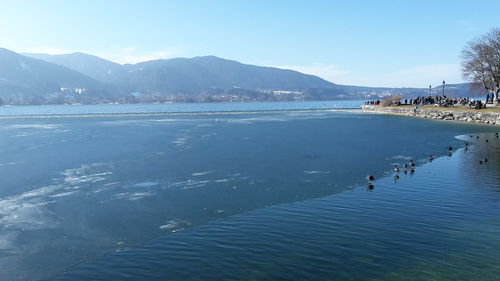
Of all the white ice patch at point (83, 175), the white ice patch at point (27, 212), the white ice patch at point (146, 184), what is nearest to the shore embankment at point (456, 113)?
the white ice patch at point (146, 184)

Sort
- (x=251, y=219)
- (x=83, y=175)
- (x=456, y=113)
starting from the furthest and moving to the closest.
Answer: (x=456, y=113)
(x=83, y=175)
(x=251, y=219)

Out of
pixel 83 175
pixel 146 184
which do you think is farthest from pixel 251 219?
pixel 83 175

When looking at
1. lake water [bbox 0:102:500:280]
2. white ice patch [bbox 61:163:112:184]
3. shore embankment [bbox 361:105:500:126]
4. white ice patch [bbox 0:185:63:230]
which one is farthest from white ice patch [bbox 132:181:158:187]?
shore embankment [bbox 361:105:500:126]

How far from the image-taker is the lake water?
32.6 feet

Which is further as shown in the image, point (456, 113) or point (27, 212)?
point (456, 113)

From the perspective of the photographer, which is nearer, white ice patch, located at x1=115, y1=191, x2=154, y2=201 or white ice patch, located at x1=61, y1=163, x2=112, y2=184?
white ice patch, located at x1=115, y1=191, x2=154, y2=201

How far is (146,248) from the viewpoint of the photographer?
36.8 feet

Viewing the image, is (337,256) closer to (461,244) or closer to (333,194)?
(461,244)

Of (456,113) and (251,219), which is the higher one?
(456,113)

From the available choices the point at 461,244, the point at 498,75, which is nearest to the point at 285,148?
the point at 461,244

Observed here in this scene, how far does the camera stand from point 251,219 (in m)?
13.7

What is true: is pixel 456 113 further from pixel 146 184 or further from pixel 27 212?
pixel 27 212

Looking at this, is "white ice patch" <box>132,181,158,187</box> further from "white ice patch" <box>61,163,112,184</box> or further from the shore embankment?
the shore embankment

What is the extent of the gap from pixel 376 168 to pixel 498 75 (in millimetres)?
53867
